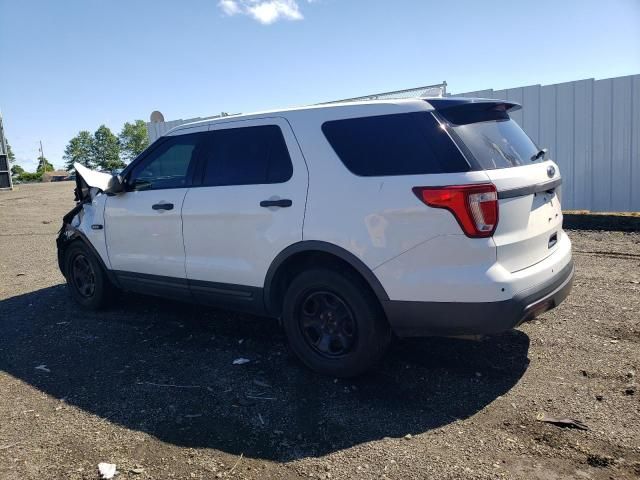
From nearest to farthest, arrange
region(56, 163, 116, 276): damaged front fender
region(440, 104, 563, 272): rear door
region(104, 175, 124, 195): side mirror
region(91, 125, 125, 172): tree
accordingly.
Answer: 1. region(440, 104, 563, 272): rear door
2. region(104, 175, 124, 195): side mirror
3. region(56, 163, 116, 276): damaged front fender
4. region(91, 125, 125, 172): tree

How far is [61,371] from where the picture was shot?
4254mm

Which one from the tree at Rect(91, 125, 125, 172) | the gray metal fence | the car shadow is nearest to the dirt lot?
the car shadow

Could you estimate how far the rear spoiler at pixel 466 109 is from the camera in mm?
3480

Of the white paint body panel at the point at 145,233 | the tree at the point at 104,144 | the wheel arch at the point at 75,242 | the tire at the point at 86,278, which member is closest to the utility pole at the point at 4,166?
the wheel arch at the point at 75,242

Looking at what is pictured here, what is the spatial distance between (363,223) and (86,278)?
12.7ft

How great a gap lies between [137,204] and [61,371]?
166 cm

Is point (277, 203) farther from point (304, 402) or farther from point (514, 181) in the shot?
point (514, 181)

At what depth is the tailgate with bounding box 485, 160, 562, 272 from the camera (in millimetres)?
3232

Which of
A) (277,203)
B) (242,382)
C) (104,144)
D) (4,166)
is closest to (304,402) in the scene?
(242,382)

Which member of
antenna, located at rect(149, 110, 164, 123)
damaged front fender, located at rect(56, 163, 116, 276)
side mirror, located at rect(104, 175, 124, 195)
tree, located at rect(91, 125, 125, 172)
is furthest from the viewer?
tree, located at rect(91, 125, 125, 172)

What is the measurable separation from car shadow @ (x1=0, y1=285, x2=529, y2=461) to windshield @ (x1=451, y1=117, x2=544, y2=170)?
1.56m

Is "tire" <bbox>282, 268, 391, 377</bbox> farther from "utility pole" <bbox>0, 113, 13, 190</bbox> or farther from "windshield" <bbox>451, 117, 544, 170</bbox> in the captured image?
"utility pole" <bbox>0, 113, 13, 190</bbox>

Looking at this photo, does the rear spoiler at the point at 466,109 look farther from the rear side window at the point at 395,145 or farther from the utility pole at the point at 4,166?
the utility pole at the point at 4,166

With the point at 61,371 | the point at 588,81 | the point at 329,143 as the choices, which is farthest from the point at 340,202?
the point at 588,81
